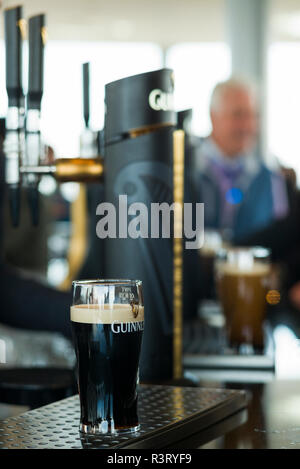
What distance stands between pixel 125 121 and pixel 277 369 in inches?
16.4

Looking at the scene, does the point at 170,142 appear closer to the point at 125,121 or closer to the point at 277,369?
the point at 125,121

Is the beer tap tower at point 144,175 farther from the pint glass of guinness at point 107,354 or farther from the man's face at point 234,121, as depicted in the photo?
the man's face at point 234,121

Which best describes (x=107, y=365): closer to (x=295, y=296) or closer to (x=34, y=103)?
(x=34, y=103)

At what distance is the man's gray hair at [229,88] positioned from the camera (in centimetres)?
343

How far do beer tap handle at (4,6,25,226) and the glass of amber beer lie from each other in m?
0.50

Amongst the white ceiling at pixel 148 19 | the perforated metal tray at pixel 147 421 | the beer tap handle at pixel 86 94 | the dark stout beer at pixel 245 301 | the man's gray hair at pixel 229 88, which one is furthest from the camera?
the white ceiling at pixel 148 19

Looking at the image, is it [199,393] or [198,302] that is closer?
[199,393]

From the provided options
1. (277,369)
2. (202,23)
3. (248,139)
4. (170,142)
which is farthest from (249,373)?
(202,23)

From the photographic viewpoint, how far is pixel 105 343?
24.3 inches

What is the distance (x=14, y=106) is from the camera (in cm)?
85

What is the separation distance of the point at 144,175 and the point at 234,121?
2711 millimetres

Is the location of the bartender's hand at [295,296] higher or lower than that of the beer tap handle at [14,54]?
lower

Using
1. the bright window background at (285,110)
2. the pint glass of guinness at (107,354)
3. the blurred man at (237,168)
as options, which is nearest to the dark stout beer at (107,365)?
the pint glass of guinness at (107,354)

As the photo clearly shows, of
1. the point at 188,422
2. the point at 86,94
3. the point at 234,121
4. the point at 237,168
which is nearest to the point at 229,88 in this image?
the point at 234,121
